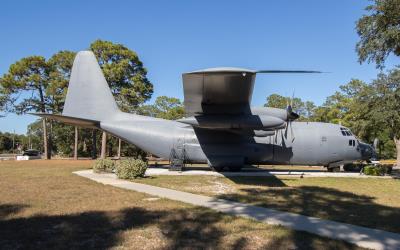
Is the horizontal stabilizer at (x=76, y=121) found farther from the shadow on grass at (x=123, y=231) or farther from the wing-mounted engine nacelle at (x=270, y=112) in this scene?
the shadow on grass at (x=123, y=231)

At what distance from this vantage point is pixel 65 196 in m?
11.3

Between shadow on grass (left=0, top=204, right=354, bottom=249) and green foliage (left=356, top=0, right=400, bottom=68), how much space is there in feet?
49.4

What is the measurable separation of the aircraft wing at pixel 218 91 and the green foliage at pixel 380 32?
27.5ft

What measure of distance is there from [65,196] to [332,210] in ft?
26.2

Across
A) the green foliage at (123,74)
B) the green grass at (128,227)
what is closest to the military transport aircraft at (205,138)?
the green grass at (128,227)

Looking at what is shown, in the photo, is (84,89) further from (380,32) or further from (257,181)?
(380,32)

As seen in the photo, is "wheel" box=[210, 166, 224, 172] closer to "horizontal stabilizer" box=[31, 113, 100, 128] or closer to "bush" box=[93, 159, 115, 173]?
"bush" box=[93, 159, 115, 173]

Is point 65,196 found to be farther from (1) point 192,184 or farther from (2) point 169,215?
(1) point 192,184

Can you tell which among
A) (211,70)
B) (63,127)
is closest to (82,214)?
(211,70)

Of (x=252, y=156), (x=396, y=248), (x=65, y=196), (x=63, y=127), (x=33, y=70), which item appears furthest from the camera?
(x=63, y=127)

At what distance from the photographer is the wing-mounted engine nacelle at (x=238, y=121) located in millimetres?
16656

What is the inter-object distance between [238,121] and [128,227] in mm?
10022

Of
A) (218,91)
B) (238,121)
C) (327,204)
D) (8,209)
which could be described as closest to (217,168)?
(238,121)

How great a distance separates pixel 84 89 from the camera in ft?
70.3
